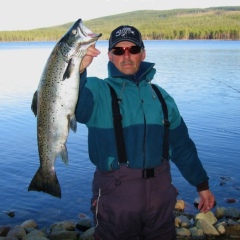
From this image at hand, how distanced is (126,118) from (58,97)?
0.57 m

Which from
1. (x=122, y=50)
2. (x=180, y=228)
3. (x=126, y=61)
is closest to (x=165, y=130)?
(x=126, y=61)

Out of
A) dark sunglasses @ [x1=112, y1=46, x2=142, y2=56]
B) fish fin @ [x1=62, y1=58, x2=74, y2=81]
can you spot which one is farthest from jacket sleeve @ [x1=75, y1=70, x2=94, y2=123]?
dark sunglasses @ [x1=112, y1=46, x2=142, y2=56]

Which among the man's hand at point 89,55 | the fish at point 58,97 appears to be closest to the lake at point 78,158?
the fish at point 58,97

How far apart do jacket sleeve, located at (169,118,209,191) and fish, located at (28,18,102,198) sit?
95cm

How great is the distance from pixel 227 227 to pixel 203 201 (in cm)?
281

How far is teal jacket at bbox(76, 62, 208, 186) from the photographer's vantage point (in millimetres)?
3270

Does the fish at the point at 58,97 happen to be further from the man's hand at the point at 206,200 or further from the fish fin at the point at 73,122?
the man's hand at the point at 206,200

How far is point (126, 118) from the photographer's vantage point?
3.30m

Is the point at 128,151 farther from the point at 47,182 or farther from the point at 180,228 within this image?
the point at 180,228

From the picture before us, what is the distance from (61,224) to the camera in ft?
22.0

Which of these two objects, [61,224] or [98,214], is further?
[61,224]

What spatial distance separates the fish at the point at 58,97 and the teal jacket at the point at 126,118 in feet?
0.42

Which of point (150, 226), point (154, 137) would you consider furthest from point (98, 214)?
point (154, 137)

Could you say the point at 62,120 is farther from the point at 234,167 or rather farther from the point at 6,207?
the point at 234,167
